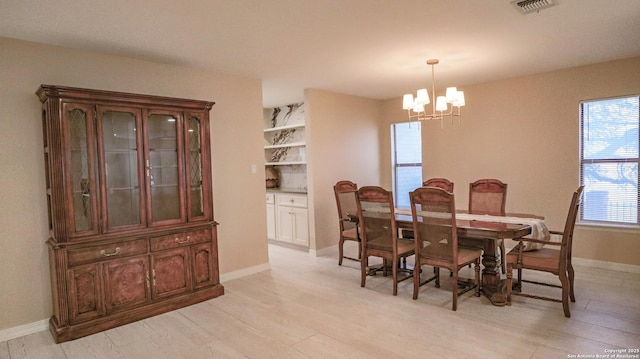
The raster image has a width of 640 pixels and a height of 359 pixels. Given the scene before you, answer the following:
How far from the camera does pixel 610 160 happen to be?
4293mm

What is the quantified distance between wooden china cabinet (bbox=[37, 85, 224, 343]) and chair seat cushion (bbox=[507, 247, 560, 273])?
9.25ft

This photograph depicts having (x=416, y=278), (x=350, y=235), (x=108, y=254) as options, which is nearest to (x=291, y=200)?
(x=350, y=235)

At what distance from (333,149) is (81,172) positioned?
3345 millimetres

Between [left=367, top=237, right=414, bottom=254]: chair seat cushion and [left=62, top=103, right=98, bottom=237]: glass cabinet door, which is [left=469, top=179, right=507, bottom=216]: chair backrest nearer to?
[left=367, top=237, right=414, bottom=254]: chair seat cushion

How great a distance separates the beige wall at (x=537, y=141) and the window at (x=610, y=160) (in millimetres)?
130

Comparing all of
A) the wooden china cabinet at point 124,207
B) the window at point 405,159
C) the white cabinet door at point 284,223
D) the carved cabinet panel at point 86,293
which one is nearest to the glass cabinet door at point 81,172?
the wooden china cabinet at point 124,207

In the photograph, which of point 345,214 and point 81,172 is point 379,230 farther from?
point 81,172

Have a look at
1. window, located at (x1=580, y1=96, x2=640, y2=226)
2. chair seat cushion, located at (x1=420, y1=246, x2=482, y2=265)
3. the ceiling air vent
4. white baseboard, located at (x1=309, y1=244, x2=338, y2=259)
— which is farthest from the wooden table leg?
white baseboard, located at (x1=309, y1=244, x2=338, y2=259)

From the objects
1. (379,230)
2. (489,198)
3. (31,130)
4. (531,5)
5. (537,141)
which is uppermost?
(531,5)

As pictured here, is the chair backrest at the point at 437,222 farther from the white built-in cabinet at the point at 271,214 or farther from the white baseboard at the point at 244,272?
the white built-in cabinet at the point at 271,214

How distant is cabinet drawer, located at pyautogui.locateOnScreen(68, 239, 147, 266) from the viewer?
9.55 ft

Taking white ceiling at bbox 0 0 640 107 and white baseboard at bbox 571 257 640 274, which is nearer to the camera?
white ceiling at bbox 0 0 640 107

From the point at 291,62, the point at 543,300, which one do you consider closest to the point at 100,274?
the point at 291,62

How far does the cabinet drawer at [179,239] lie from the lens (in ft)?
11.0
